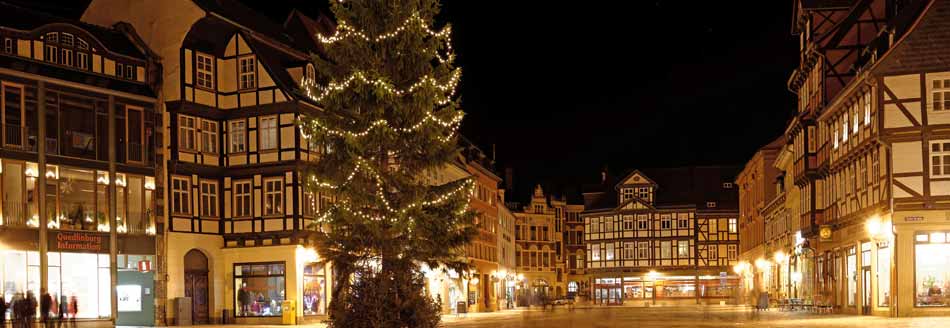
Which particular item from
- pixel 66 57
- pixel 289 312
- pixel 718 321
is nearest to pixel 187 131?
pixel 66 57

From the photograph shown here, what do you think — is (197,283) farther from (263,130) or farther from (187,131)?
(263,130)

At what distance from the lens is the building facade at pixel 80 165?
35.5 metres

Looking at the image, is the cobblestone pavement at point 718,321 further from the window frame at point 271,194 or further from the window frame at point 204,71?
the window frame at point 204,71

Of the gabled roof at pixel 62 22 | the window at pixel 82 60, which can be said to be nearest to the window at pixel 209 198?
the gabled roof at pixel 62 22

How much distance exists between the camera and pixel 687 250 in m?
100

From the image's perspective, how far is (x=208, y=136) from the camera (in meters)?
43.8

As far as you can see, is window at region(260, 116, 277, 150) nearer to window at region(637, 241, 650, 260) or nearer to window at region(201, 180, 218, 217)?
window at region(201, 180, 218, 217)

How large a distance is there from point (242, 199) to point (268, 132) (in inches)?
116

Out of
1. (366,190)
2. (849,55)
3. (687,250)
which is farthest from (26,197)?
(687,250)

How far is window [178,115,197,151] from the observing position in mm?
42219

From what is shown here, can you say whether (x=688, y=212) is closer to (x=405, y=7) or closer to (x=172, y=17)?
(x=172, y=17)

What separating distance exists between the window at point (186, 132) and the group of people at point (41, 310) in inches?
313

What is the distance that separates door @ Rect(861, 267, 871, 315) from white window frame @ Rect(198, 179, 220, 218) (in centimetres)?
2527

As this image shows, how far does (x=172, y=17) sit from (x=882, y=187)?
2721 centimetres
